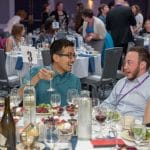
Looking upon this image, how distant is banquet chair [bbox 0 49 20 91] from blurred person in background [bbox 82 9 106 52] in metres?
2.18

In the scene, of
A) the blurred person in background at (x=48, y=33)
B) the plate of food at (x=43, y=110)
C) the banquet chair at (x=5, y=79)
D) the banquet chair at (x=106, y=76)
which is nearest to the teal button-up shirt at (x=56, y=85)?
the plate of food at (x=43, y=110)

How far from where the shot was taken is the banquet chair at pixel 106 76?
606 centimetres

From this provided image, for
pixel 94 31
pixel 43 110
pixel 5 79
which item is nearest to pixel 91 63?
pixel 5 79

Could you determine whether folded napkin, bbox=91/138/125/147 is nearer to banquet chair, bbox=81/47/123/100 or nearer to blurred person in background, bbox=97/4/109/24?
banquet chair, bbox=81/47/123/100

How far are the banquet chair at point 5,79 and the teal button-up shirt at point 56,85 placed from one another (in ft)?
7.92

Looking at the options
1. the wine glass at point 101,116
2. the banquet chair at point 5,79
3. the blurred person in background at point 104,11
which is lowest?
the banquet chair at point 5,79

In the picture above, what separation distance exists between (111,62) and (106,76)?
0.23 m

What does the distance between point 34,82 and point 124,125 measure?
2.99 ft

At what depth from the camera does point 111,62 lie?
6137 mm

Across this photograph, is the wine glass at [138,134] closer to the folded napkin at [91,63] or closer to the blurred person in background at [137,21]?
the folded napkin at [91,63]

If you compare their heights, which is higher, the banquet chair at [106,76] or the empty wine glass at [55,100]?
the empty wine glass at [55,100]

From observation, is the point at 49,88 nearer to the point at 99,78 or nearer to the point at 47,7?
the point at 99,78

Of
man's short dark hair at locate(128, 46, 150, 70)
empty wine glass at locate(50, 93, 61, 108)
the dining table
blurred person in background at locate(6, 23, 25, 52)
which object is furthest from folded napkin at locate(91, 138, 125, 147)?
blurred person in background at locate(6, 23, 25, 52)

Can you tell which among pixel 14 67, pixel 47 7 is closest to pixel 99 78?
pixel 14 67
